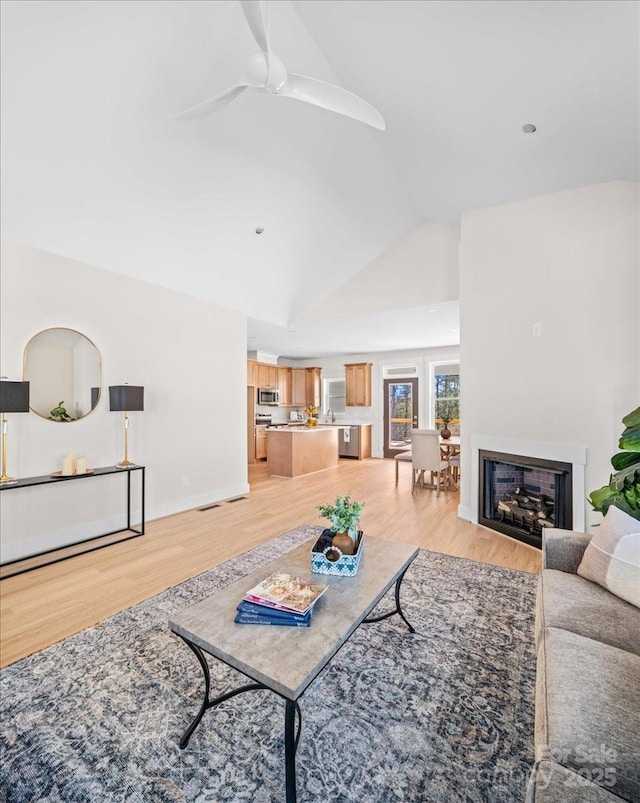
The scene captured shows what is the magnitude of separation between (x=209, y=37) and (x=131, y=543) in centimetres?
398

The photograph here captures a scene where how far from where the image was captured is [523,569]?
289 centimetres

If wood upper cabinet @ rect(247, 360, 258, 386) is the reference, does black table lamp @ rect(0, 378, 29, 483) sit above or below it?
below

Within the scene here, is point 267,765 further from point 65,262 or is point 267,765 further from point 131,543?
point 65,262

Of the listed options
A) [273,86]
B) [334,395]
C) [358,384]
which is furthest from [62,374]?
[334,395]

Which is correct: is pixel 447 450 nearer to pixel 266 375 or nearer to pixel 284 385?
pixel 266 375

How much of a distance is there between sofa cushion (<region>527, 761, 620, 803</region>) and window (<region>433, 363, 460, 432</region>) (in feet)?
24.4

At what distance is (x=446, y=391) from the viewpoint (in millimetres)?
8195

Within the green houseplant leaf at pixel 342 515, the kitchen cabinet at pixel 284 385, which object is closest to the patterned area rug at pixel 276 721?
the green houseplant leaf at pixel 342 515

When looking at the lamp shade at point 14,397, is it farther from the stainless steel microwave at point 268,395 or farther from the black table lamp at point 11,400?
the stainless steel microwave at point 268,395

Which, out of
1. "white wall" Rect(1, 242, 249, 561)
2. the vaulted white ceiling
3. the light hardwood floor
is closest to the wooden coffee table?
the light hardwood floor

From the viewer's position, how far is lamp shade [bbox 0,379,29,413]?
8.95 ft

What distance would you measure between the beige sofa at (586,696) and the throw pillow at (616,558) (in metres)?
0.04

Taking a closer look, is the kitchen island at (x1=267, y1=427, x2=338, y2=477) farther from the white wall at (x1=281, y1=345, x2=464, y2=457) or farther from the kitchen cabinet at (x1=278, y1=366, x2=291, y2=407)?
the kitchen cabinet at (x1=278, y1=366, x2=291, y2=407)

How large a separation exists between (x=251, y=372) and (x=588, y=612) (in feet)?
24.9
